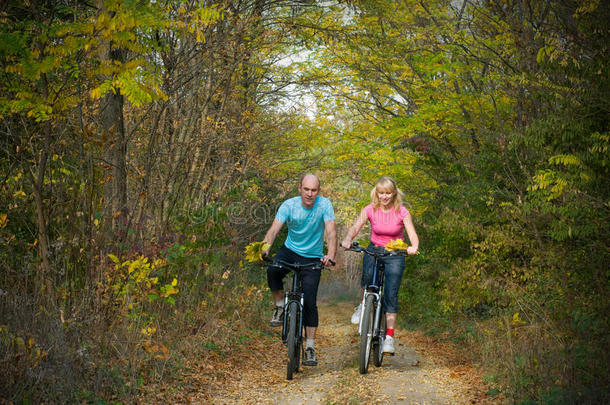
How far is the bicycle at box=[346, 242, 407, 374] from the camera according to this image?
6.47 meters

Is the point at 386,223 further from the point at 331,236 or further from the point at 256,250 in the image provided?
the point at 256,250

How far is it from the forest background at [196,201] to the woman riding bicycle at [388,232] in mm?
1244

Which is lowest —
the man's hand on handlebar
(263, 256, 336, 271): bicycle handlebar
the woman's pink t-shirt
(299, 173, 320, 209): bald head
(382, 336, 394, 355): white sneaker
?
(382, 336, 394, 355): white sneaker

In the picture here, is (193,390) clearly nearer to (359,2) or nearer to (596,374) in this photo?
(596,374)

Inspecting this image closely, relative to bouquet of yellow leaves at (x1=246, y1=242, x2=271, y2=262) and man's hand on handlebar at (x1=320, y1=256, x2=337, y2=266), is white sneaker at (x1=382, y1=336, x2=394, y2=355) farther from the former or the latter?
bouquet of yellow leaves at (x1=246, y1=242, x2=271, y2=262)

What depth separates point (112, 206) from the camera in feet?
23.7

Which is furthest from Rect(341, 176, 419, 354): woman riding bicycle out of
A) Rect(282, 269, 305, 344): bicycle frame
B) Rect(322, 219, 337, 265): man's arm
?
Rect(282, 269, 305, 344): bicycle frame

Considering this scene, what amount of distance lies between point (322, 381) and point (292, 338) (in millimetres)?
617

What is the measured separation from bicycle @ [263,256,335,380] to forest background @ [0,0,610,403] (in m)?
1.24

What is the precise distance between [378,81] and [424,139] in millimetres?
5160

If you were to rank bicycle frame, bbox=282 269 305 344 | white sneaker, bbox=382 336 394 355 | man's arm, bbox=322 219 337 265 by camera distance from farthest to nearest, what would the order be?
1. white sneaker, bbox=382 336 394 355
2. bicycle frame, bbox=282 269 305 344
3. man's arm, bbox=322 219 337 265

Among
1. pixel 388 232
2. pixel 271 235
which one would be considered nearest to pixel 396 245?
pixel 388 232

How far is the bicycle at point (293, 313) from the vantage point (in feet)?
20.8

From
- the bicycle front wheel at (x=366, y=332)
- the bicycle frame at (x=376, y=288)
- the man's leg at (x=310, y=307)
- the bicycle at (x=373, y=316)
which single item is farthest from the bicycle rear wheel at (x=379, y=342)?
the man's leg at (x=310, y=307)
